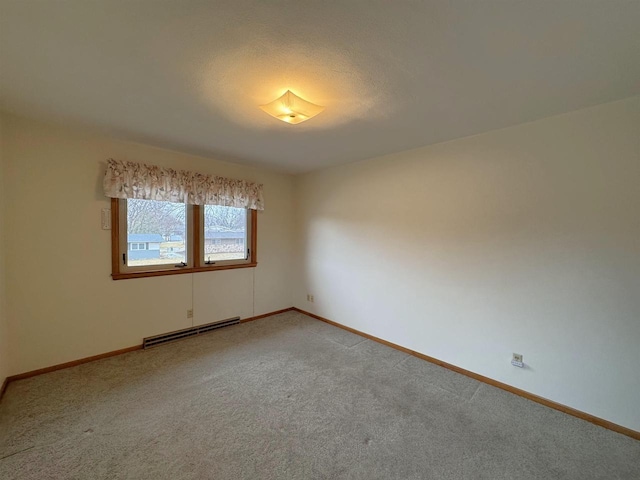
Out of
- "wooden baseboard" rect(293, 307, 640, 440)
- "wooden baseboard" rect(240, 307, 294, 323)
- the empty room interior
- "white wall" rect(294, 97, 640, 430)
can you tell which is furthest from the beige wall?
"wooden baseboard" rect(293, 307, 640, 440)

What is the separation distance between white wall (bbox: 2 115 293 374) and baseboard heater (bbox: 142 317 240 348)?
0.25ft

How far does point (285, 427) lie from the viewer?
1.86 meters

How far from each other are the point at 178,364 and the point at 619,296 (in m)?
3.83

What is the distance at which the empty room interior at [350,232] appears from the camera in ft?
4.49

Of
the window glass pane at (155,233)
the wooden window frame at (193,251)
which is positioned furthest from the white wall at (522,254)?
the window glass pane at (155,233)

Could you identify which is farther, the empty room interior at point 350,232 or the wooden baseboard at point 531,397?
the wooden baseboard at point 531,397

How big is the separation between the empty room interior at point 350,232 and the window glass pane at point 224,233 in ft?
0.17

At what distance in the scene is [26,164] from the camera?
2.36 meters

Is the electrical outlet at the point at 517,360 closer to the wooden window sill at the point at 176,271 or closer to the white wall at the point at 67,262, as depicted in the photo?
the wooden window sill at the point at 176,271

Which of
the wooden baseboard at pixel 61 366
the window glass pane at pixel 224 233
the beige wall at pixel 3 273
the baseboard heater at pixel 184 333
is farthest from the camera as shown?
the window glass pane at pixel 224 233

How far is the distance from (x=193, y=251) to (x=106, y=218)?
97cm

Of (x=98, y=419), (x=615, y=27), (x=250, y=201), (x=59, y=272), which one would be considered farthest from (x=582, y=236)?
(x=59, y=272)

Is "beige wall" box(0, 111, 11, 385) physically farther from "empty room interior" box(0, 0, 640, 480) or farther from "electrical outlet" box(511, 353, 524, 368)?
"electrical outlet" box(511, 353, 524, 368)

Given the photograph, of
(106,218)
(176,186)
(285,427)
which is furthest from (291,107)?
(106,218)
